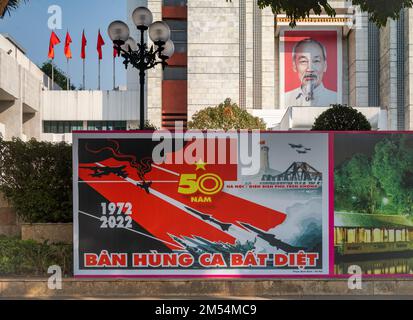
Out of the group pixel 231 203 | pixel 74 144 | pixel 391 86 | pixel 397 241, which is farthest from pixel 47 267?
pixel 391 86

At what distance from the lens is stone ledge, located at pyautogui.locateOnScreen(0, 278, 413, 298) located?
25.8 feet

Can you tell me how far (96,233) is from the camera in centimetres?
805

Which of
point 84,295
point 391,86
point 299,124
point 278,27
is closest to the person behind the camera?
point 84,295

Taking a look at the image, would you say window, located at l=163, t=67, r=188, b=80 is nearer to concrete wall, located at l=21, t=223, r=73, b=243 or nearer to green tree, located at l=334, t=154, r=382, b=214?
concrete wall, located at l=21, t=223, r=73, b=243

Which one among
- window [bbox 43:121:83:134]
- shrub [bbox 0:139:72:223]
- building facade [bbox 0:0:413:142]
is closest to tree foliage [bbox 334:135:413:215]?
shrub [bbox 0:139:72:223]

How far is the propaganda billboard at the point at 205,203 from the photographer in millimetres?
8055

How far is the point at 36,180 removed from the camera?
9.02 metres

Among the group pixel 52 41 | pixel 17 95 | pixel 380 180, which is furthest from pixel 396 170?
pixel 52 41

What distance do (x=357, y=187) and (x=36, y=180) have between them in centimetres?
565

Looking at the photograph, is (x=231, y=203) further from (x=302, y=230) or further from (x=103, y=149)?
(x=103, y=149)

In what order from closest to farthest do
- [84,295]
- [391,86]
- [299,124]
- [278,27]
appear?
[84,295]
[299,124]
[391,86]
[278,27]

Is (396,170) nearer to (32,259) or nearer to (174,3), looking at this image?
(32,259)

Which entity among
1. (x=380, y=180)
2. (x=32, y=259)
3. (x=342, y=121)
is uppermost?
(x=342, y=121)

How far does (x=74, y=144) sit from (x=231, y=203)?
8.96 feet
